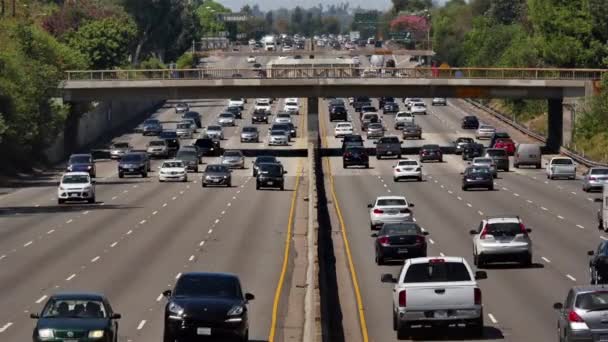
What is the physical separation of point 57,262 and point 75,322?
20.2 metres

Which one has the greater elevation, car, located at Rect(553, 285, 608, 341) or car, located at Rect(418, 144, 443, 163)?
car, located at Rect(553, 285, 608, 341)

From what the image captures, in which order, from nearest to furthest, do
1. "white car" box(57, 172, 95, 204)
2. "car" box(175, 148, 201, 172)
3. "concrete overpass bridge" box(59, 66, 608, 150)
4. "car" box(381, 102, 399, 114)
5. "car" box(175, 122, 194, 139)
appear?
"white car" box(57, 172, 95, 204) → "car" box(175, 148, 201, 172) → "concrete overpass bridge" box(59, 66, 608, 150) → "car" box(175, 122, 194, 139) → "car" box(381, 102, 399, 114)

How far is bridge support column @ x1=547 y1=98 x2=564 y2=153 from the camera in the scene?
110625 millimetres

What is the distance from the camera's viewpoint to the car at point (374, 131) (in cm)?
12100

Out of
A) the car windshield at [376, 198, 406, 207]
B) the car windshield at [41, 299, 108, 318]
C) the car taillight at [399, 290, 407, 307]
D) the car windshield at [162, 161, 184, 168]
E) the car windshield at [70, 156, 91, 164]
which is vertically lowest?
the car windshield at [162, 161, 184, 168]

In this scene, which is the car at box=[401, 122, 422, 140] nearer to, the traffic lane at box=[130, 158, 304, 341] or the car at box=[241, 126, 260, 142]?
the car at box=[241, 126, 260, 142]

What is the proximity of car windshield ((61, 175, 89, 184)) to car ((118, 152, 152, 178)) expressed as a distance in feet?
62.8

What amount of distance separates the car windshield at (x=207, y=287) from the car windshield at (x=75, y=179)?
42532 mm

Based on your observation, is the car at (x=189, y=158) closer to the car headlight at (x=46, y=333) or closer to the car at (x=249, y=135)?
the car at (x=249, y=135)

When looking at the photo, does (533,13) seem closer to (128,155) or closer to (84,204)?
(128,155)

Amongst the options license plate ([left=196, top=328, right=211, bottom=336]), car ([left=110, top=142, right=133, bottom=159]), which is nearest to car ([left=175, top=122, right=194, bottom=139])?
car ([left=110, top=142, right=133, bottom=159])

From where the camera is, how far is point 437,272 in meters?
30.1

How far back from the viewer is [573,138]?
352 feet

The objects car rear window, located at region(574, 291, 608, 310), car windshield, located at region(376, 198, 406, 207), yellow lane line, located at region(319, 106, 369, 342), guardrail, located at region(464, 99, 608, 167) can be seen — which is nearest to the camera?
car rear window, located at region(574, 291, 608, 310)
